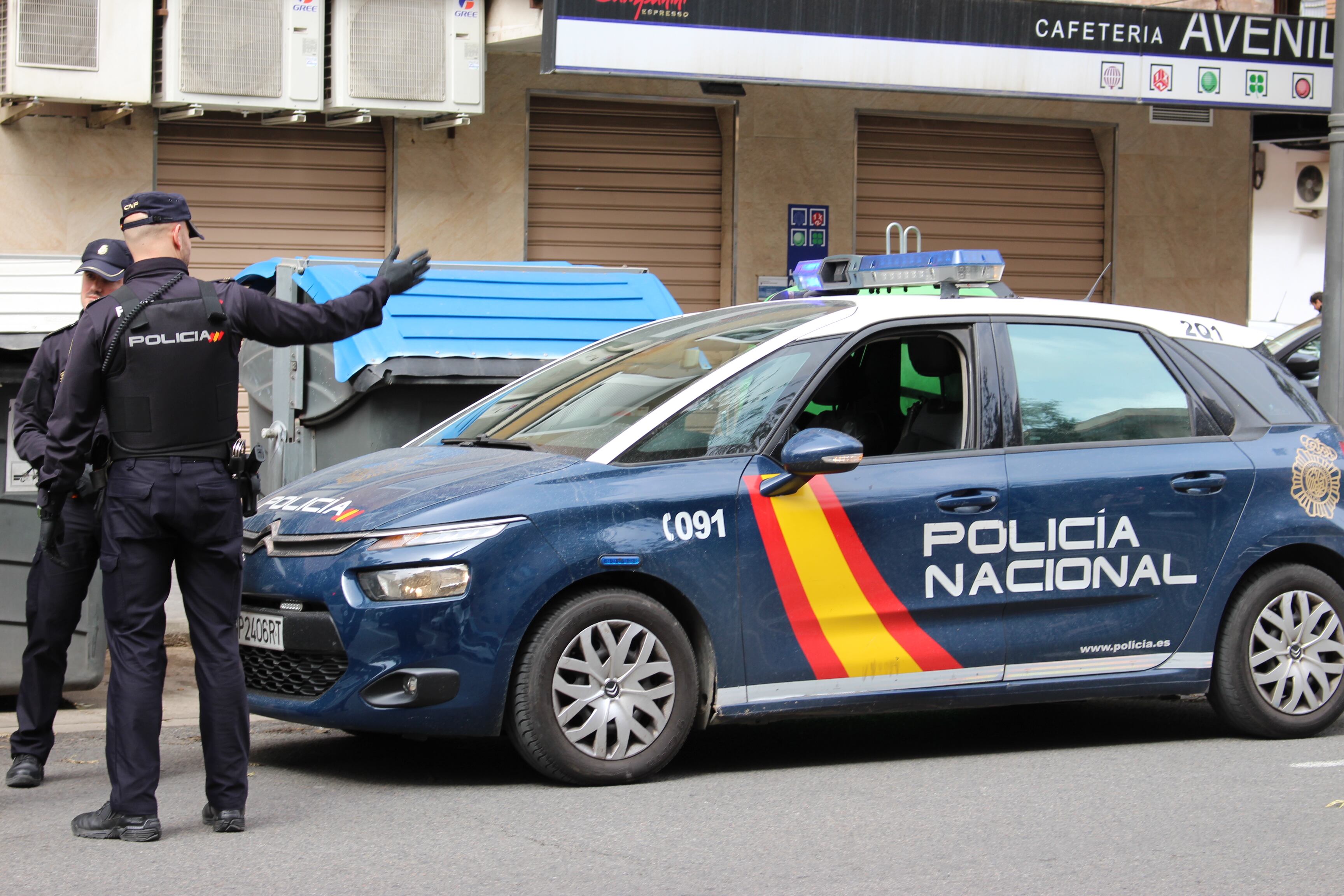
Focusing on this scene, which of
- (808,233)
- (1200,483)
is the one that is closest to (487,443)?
(1200,483)

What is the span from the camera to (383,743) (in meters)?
6.19

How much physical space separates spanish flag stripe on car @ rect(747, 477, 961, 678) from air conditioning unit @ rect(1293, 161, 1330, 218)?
13.4m

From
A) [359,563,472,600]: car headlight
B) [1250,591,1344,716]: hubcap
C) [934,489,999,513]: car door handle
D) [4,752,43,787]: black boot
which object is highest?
[934,489,999,513]: car door handle

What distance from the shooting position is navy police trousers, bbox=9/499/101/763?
5.60 meters

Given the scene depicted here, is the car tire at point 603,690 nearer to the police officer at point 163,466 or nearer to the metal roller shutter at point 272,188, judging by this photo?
the police officer at point 163,466

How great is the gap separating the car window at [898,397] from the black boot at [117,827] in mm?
2511

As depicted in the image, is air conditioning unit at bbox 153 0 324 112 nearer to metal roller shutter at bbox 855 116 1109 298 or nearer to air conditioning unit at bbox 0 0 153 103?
air conditioning unit at bbox 0 0 153 103

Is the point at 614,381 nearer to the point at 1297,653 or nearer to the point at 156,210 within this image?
the point at 156,210

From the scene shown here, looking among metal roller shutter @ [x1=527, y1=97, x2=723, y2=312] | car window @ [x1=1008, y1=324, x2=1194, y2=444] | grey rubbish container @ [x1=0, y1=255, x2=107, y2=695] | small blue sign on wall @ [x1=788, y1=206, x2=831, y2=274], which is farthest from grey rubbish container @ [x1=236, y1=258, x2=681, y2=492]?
small blue sign on wall @ [x1=788, y1=206, x2=831, y2=274]

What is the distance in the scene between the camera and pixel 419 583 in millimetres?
5145

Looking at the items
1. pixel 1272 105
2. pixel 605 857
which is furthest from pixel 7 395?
pixel 1272 105

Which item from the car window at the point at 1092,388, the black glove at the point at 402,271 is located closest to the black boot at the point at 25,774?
the black glove at the point at 402,271

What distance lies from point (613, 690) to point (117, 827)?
4.98ft

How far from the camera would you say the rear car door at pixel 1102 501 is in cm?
595
